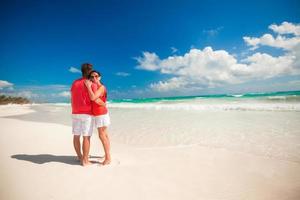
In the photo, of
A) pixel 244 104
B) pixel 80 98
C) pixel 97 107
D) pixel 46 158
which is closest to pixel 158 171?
pixel 97 107

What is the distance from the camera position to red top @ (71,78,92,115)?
369 cm

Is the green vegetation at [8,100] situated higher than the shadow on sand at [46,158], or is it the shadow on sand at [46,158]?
the green vegetation at [8,100]

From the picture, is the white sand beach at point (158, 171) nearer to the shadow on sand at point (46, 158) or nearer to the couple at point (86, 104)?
the shadow on sand at point (46, 158)

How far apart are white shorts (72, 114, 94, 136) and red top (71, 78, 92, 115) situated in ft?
0.25

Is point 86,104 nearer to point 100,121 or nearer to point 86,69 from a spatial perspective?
point 100,121

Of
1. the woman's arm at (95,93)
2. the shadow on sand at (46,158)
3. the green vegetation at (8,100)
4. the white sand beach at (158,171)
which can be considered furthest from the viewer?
the green vegetation at (8,100)

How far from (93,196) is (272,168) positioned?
10.1 ft

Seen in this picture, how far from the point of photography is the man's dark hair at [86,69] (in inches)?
147

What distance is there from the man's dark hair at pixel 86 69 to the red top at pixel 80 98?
0.10m

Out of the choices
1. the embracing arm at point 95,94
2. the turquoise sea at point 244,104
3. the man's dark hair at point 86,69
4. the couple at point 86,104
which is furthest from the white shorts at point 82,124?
the turquoise sea at point 244,104

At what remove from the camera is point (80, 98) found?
3.71 metres

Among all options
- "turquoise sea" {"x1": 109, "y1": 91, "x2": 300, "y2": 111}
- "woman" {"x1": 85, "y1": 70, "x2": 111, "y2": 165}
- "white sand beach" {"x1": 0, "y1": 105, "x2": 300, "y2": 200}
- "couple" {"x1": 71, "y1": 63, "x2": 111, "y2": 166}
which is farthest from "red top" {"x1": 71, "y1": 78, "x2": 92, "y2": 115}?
"turquoise sea" {"x1": 109, "y1": 91, "x2": 300, "y2": 111}

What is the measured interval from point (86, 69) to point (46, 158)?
80.6 inches

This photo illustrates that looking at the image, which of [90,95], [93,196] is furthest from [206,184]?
[90,95]
